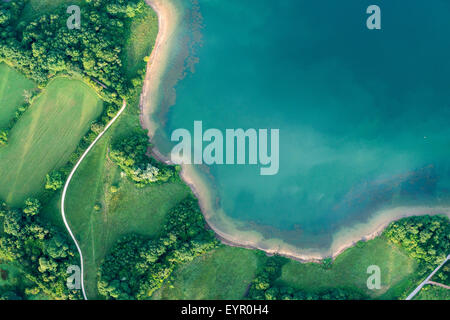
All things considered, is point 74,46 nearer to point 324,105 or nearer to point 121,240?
point 121,240

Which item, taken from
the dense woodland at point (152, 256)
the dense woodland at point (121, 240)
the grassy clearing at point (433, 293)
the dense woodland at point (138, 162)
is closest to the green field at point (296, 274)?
the dense woodland at point (121, 240)

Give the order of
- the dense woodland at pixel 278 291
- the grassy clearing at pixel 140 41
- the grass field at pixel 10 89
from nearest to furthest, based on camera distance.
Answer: the dense woodland at pixel 278 291 → the grass field at pixel 10 89 → the grassy clearing at pixel 140 41

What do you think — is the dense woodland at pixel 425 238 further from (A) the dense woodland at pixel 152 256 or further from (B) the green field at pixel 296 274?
(A) the dense woodland at pixel 152 256

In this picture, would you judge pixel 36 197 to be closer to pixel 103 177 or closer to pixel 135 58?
Result: pixel 103 177

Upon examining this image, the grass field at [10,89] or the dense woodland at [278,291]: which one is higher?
the grass field at [10,89]

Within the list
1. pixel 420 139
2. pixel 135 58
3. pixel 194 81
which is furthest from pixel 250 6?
pixel 420 139

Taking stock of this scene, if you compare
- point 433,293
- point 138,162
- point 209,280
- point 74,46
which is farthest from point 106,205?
point 433,293
